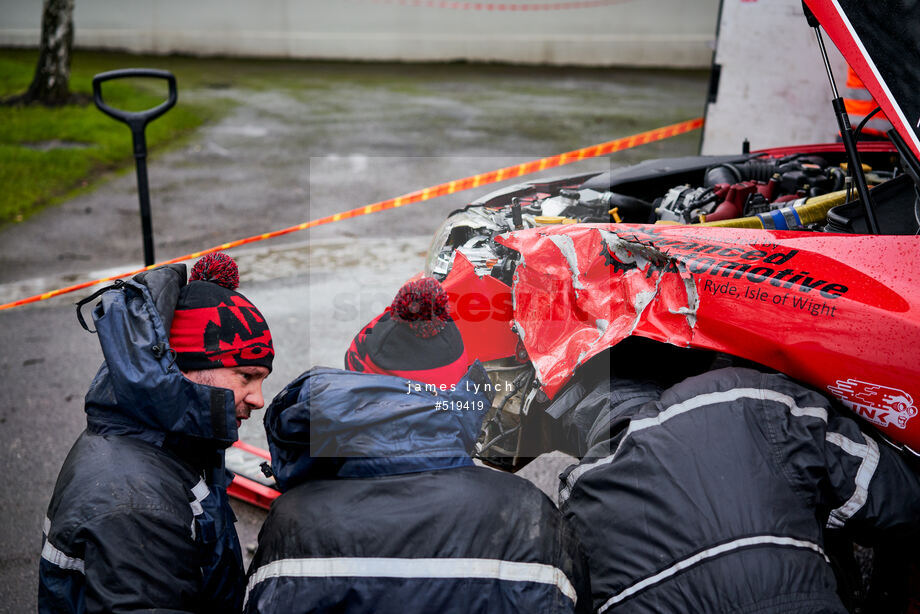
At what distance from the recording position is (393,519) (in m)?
1.67

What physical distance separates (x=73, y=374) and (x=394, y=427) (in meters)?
3.35

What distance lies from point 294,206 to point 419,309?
549 cm

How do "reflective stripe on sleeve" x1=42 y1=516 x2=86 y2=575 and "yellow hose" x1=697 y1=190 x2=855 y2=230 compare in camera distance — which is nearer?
"reflective stripe on sleeve" x1=42 y1=516 x2=86 y2=575

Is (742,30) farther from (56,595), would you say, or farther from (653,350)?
(56,595)

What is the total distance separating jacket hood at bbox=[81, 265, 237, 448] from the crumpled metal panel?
3.31ft

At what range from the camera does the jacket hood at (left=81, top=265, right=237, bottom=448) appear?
1.81 metres

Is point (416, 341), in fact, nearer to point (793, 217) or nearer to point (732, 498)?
point (732, 498)

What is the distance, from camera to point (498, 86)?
12.8 meters

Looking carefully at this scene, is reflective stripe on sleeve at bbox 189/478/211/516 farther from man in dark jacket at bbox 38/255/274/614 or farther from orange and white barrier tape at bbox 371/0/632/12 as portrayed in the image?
orange and white barrier tape at bbox 371/0/632/12

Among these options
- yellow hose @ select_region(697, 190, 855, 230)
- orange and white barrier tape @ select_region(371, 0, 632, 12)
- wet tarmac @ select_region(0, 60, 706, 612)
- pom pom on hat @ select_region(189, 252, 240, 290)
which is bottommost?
wet tarmac @ select_region(0, 60, 706, 612)

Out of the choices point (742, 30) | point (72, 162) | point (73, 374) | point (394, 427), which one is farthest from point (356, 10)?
point (394, 427)

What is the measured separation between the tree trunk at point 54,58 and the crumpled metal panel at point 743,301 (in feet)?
30.7

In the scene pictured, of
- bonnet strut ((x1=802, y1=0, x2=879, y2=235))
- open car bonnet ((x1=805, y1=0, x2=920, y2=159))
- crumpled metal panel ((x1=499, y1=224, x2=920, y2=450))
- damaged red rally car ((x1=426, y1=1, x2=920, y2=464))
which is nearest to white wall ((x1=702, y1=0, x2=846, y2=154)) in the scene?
damaged red rally car ((x1=426, y1=1, x2=920, y2=464))

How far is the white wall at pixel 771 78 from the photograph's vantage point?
18.5ft
